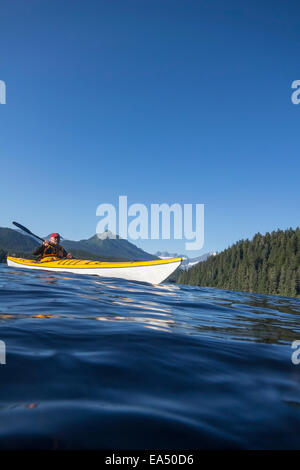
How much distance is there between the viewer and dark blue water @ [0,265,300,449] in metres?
1.63

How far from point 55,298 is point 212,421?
20.6ft

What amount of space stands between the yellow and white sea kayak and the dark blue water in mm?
11560

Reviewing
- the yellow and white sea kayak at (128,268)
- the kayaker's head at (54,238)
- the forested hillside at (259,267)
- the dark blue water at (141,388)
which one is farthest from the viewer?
the forested hillside at (259,267)

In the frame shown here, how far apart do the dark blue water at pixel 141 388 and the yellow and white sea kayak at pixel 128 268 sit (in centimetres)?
1156

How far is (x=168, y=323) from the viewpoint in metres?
5.32

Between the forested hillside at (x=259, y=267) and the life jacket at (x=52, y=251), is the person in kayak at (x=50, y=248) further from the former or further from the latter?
the forested hillside at (x=259, y=267)

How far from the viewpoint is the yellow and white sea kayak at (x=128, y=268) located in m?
16.2

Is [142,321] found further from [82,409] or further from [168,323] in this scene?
[82,409]

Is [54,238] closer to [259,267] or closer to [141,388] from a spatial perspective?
→ [141,388]

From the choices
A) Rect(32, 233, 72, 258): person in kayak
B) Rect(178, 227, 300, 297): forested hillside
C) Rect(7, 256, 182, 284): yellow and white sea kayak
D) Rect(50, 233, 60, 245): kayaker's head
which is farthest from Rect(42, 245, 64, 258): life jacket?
Rect(178, 227, 300, 297): forested hillside

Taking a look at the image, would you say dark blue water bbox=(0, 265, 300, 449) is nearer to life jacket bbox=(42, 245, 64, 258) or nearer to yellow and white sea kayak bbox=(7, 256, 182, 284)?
yellow and white sea kayak bbox=(7, 256, 182, 284)

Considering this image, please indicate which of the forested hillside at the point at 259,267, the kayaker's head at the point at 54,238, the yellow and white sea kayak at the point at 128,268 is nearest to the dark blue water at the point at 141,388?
the yellow and white sea kayak at the point at 128,268

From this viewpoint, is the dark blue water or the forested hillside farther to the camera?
the forested hillside

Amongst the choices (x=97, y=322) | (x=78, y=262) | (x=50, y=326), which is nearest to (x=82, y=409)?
(x=50, y=326)
